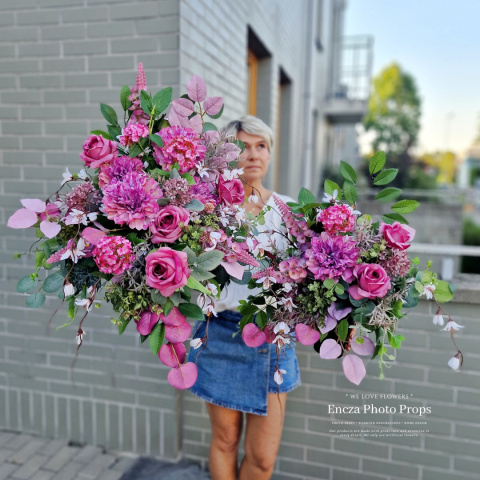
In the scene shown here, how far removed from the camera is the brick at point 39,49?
260 centimetres

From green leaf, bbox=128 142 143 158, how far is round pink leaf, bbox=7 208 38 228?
0.35 meters

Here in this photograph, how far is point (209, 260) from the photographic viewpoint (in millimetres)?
1314

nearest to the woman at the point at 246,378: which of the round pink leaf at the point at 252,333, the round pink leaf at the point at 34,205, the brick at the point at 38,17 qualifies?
the round pink leaf at the point at 252,333

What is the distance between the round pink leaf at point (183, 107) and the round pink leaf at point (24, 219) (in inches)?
21.3

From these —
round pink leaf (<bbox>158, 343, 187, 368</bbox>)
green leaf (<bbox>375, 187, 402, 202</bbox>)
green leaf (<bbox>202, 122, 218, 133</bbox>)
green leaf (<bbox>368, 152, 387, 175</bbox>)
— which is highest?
green leaf (<bbox>202, 122, 218, 133</bbox>)

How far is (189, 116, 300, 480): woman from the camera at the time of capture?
1.96 m

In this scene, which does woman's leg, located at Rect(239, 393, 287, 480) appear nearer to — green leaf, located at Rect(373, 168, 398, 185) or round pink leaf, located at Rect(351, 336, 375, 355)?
round pink leaf, located at Rect(351, 336, 375, 355)

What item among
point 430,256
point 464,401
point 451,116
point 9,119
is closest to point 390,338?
point 464,401

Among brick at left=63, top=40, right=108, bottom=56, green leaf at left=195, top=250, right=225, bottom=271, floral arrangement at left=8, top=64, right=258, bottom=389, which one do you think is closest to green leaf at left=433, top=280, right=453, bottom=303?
floral arrangement at left=8, top=64, right=258, bottom=389

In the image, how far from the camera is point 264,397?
6.41 feet

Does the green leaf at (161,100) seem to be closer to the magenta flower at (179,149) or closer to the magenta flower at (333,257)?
the magenta flower at (179,149)

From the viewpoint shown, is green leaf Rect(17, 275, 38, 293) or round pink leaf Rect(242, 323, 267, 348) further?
round pink leaf Rect(242, 323, 267, 348)

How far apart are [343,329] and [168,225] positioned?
2.01 ft

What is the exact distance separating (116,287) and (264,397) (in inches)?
37.5
